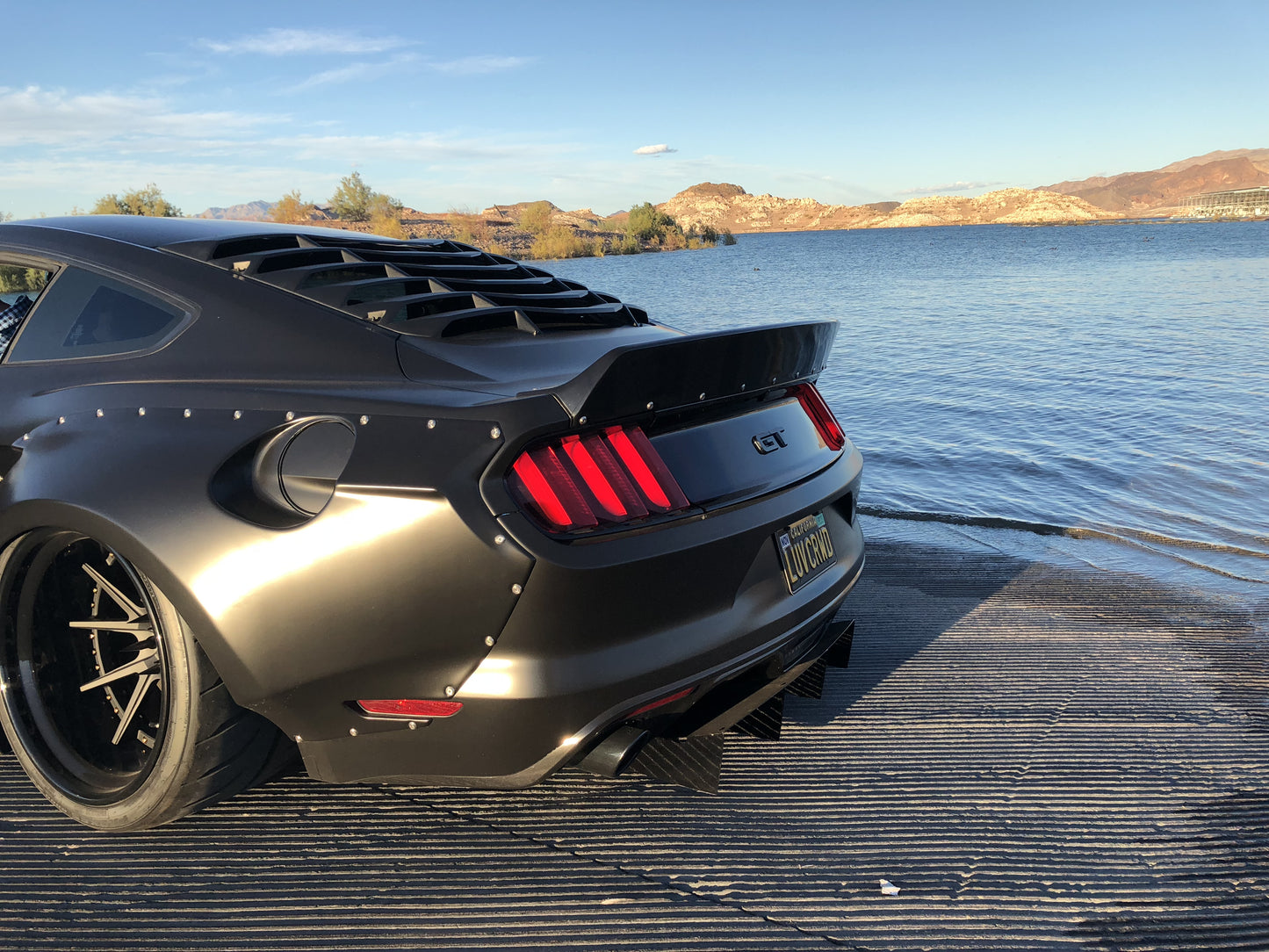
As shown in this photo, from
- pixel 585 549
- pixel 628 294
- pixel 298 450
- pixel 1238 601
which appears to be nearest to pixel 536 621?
pixel 585 549

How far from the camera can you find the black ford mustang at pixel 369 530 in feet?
6.50

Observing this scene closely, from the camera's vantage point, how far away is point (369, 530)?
1.98m

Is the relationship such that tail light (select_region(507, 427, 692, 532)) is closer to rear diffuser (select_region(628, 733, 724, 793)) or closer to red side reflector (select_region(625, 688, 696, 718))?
red side reflector (select_region(625, 688, 696, 718))

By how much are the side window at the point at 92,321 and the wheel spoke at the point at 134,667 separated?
0.82m

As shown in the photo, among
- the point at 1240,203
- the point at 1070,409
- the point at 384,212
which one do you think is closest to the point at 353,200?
the point at 384,212

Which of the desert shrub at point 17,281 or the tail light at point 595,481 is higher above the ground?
the desert shrub at point 17,281

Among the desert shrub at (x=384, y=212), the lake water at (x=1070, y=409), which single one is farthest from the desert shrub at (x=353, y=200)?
the lake water at (x=1070, y=409)

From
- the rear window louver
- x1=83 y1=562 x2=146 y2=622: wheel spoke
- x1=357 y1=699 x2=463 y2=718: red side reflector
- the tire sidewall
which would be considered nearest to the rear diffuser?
x1=357 y1=699 x2=463 y2=718: red side reflector

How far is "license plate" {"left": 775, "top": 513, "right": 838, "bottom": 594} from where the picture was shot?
2.48 m

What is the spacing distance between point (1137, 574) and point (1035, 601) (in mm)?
1178

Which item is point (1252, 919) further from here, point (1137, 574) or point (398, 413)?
point (1137, 574)

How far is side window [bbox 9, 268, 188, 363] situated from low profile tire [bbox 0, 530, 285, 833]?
1.78ft

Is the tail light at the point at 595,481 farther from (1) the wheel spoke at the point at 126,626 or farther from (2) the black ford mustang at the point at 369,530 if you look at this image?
(1) the wheel spoke at the point at 126,626

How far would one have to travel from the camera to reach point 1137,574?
5.33m
